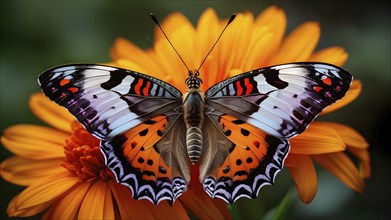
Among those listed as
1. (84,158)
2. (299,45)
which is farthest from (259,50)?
(84,158)

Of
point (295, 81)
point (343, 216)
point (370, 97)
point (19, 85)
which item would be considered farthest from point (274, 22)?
point (19, 85)

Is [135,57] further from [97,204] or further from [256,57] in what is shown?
[97,204]

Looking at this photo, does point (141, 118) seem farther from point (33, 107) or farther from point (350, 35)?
point (350, 35)

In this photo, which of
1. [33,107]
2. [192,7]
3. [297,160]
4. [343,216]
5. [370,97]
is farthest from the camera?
[192,7]

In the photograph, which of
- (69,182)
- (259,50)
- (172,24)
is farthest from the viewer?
(172,24)

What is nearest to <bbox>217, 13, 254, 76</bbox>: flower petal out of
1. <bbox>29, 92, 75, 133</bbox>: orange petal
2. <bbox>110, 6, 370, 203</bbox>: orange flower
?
<bbox>110, 6, 370, 203</bbox>: orange flower

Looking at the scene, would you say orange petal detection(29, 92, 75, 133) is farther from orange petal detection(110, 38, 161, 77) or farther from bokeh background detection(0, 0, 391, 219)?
bokeh background detection(0, 0, 391, 219)
